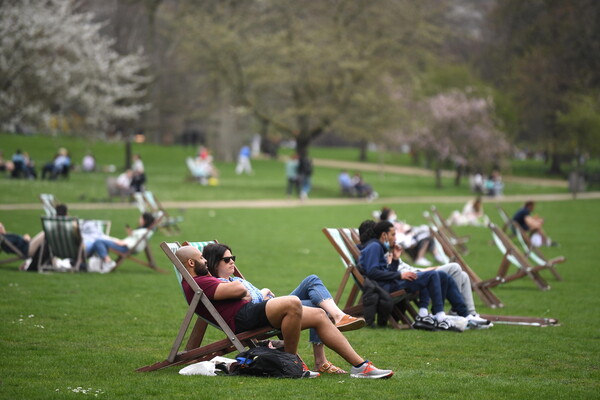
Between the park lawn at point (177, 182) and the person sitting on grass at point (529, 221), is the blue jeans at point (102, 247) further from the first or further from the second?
the park lawn at point (177, 182)

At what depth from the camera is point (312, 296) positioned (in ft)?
24.3

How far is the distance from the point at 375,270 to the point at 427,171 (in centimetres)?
5154

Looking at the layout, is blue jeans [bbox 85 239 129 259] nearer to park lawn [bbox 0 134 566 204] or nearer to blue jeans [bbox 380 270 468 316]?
blue jeans [bbox 380 270 468 316]

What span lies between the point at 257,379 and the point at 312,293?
3.30 ft

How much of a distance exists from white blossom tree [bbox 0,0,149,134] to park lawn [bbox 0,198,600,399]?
647 inches

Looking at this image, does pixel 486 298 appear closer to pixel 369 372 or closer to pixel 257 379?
pixel 369 372

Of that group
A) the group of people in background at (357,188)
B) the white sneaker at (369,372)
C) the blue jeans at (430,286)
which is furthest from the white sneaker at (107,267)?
the group of people in background at (357,188)

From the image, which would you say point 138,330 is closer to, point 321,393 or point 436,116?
point 321,393

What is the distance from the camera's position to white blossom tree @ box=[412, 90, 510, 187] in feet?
151

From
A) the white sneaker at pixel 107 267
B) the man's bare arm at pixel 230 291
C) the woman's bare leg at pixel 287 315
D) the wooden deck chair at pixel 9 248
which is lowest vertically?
the white sneaker at pixel 107 267

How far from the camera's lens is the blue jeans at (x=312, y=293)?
7.36m

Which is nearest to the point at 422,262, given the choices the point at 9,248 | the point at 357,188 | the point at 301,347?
the point at 9,248

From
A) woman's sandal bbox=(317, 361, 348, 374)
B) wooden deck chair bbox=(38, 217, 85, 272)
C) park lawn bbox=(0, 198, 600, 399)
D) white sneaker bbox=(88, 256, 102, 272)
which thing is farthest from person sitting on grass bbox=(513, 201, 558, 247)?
woman's sandal bbox=(317, 361, 348, 374)

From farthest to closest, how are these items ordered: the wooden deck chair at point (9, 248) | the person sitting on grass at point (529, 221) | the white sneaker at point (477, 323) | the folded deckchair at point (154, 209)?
the folded deckchair at point (154, 209) < the person sitting on grass at point (529, 221) < the wooden deck chair at point (9, 248) < the white sneaker at point (477, 323)
